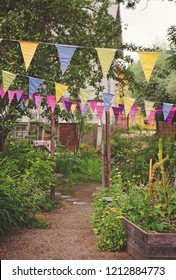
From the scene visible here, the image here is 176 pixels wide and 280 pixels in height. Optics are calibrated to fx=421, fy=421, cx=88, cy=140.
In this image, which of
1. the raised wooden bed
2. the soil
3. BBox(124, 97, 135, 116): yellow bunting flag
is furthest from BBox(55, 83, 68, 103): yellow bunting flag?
the raised wooden bed

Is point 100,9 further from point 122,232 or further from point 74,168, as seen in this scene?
point 122,232

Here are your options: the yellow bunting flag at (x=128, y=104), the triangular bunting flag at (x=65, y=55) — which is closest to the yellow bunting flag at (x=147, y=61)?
the triangular bunting flag at (x=65, y=55)

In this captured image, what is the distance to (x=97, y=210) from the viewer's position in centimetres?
679

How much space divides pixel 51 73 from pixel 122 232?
18.4 feet

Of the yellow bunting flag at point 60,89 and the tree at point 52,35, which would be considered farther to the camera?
the tree at point 52,35

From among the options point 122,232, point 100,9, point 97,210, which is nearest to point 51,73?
point 100,9

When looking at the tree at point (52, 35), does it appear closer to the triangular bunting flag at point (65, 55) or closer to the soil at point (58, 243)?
the triangular bunting flag at point (65, 55)

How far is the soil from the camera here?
539 cm

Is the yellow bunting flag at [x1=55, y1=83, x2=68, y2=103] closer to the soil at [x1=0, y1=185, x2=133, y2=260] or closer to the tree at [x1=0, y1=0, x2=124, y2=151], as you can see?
the tree at [x1=0, y1=0, x2=124, y2=151]

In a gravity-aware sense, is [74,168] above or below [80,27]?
below

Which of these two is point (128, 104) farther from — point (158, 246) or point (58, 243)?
point (158, 246)

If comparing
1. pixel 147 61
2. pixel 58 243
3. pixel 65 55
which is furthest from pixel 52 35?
pixel 58 243

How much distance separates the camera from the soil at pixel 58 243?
5.39 meters

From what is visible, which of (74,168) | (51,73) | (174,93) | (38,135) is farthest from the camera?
(174,93)
